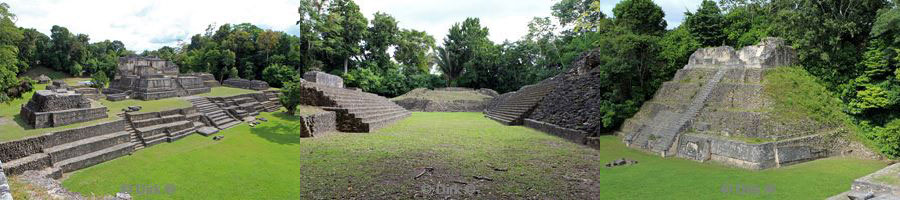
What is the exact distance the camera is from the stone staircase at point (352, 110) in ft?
15.1

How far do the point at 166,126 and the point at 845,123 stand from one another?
64.8 ft

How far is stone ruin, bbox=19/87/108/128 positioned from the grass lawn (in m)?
1.71

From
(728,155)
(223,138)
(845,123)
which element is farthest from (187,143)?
(845,123)

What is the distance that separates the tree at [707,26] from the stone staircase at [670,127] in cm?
362

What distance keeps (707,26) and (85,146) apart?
21.7 metres

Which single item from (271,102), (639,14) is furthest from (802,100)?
(271,102)

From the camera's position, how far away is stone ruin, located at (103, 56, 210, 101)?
14795 mm

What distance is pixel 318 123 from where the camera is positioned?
4.46 meters

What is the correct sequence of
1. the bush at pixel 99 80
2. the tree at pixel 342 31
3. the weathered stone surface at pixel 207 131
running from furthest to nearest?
the weathered stone surface at pixel 207 131
the bush at pixel 99 80
the tree at pixel 342 31

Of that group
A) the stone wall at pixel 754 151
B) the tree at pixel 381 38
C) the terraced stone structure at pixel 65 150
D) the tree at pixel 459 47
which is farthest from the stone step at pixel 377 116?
the stone wall at pixel 754 151

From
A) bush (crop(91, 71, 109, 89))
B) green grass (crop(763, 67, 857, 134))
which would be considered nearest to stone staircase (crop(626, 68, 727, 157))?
green grass (crop(763, 67, 857, 134))

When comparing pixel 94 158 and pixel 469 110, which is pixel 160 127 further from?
pixel 469 110

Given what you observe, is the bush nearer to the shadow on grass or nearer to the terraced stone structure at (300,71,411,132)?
the shadow on grass

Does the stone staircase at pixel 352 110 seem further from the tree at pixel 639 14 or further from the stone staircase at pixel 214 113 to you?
the tree at pixel 639 14
